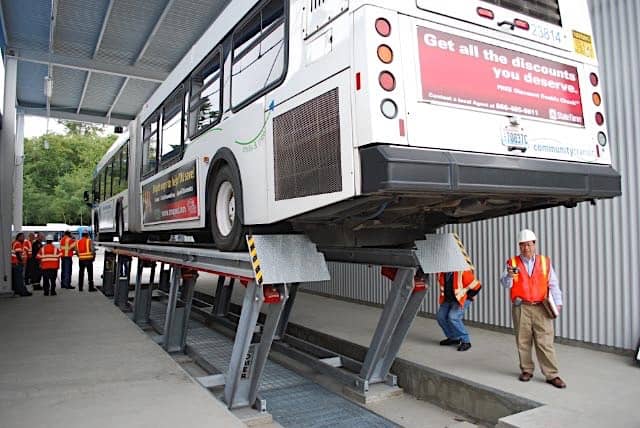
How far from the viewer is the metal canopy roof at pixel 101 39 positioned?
10.2 metres

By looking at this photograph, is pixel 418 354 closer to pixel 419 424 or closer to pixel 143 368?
pixel 419 424

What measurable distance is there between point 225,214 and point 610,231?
4.45m

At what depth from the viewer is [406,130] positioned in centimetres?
300

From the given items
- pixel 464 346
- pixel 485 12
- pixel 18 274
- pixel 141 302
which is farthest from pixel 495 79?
pixel 18 274

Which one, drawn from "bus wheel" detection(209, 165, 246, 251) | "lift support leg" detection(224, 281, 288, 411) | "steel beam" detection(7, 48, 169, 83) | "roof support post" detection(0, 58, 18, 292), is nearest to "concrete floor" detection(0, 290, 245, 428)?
"lift support leg" detection(224, 281, 288, 411)

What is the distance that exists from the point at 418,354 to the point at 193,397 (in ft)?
9.63

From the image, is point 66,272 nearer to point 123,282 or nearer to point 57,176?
point 123,282

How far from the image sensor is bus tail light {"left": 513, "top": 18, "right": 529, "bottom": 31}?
3.70m

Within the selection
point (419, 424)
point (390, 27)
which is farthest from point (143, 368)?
point (390, 27)

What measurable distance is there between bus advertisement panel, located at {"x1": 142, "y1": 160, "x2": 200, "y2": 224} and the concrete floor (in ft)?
5.17

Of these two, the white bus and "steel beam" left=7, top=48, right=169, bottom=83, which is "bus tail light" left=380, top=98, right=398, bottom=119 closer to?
the white bus

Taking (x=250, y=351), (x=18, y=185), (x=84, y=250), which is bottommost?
(x=250, y=351)

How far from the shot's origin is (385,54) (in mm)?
2996

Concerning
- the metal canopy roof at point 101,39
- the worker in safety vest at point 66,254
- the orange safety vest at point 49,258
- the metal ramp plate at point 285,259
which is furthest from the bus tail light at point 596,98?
the worker in safety vest at point 66,254
